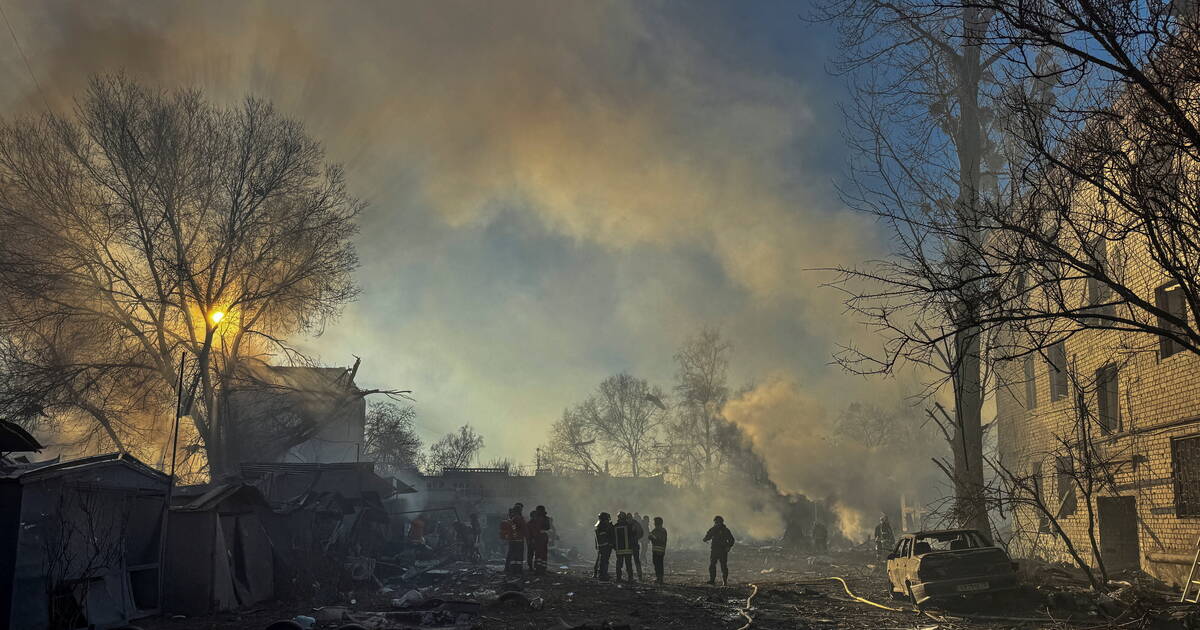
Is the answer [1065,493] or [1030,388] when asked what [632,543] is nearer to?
[1065,493]

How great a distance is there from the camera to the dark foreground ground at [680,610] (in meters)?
12.1

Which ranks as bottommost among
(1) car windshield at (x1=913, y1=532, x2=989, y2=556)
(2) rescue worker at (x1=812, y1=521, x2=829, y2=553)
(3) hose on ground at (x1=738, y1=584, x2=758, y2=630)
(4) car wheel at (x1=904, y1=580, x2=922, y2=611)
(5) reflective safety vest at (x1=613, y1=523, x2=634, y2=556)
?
(2) rescue worker at (x1=812, y1=521, x2=829, y2=553)

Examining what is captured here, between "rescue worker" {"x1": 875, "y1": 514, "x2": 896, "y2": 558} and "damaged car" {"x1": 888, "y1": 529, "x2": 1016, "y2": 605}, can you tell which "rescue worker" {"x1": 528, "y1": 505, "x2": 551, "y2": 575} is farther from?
"rescue worker" {"x1": 875, "y1": 514, "x2": 896, "y2": 558}

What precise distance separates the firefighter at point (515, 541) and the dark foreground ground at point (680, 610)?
5.65 ft

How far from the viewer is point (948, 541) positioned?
15.6 m

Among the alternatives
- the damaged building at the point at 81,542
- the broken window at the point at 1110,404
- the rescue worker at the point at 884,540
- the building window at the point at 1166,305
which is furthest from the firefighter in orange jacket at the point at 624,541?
the building window at the point at 1166,305

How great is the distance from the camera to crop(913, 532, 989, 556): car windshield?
15305 mm

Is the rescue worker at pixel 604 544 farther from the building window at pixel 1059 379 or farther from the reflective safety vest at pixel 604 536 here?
the building window at pixel 1059 379

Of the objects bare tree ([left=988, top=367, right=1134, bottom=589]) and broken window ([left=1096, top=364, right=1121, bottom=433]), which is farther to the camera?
broken window ([left=1096, top=364, right=1121, bottom=433])

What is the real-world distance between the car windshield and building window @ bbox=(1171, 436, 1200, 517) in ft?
12.5

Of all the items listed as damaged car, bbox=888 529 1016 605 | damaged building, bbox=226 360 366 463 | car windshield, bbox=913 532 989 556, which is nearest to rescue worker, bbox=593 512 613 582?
car windshield, bbox=913 532 989 556

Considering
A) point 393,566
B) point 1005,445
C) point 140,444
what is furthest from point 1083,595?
point 140,444

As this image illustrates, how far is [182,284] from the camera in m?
25.3

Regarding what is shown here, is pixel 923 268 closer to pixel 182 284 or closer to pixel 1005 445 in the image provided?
pixel 1005 445
